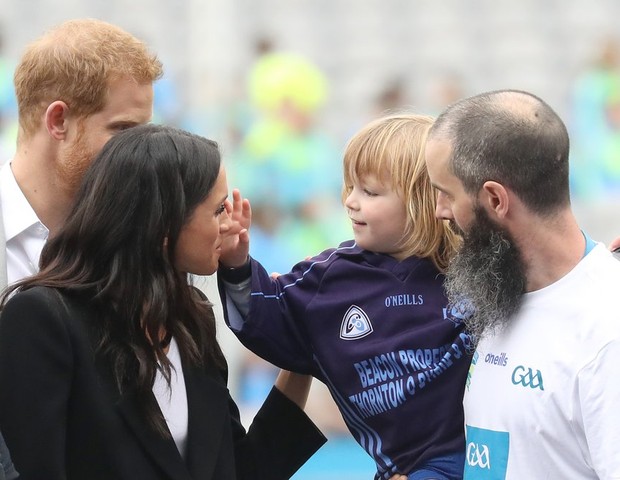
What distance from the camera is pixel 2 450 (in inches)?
86.7

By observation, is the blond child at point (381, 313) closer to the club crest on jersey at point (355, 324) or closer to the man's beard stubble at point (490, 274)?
the club crest on jersey at point (355, 324)

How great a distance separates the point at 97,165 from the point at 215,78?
8.20m

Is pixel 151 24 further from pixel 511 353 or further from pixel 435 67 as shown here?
pixel 511 353

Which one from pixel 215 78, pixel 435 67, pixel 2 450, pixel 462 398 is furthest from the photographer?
pixel 435 67

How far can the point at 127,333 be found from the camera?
101 inches

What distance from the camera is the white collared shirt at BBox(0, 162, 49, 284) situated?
2855mm

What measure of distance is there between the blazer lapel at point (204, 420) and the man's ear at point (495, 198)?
79 cm

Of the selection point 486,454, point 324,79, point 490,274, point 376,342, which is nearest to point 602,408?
point 486,454

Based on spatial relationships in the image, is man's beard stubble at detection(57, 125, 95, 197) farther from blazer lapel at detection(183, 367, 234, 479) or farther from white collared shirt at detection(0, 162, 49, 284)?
blazer lapel at detection(183, 367, 234, 479)

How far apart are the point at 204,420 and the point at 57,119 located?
2.73ft

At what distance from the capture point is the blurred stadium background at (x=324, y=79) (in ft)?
27.1

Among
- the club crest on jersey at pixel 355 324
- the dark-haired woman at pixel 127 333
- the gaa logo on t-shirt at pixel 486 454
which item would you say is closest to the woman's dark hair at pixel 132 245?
the dark-haired woman at pixel 127 333

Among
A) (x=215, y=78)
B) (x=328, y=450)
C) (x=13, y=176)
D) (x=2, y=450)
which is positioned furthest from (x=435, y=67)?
(x=2, y=450)

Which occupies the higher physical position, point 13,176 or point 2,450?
point 13,176
